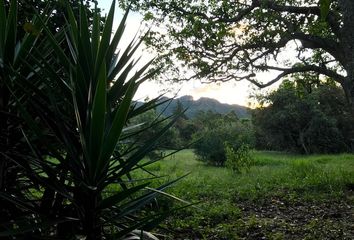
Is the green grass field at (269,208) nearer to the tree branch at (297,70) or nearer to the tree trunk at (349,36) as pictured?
the tree trunk at (349,36)

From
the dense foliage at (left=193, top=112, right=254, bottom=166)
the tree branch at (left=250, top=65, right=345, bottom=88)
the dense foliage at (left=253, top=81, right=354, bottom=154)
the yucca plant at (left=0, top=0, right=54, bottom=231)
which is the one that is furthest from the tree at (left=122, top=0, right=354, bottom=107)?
the dense foliage at (left=253, top=81, right=354, bottom=154)

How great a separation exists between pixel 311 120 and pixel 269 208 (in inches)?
830

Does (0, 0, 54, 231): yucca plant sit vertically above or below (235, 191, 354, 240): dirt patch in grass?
above

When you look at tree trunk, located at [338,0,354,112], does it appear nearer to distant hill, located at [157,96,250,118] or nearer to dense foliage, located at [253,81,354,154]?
distant hill, located at [157,96,250,118]

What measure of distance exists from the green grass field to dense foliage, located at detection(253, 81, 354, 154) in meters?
16.6

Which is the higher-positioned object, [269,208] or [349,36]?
[349,36]

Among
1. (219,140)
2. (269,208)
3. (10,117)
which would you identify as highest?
(10,117)

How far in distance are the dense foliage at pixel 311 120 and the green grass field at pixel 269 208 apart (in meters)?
16.6

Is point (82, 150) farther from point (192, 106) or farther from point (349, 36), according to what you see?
point (349, 36)

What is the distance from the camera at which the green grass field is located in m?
5.15

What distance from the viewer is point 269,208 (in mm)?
6887

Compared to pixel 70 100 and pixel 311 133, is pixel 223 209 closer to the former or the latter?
pixel 70 100

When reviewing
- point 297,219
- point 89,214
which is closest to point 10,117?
point 89,214

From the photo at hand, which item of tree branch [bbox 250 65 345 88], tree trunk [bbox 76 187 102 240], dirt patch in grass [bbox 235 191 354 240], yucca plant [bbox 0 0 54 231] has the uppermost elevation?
tree branch [bbox 250 65 345 88]
